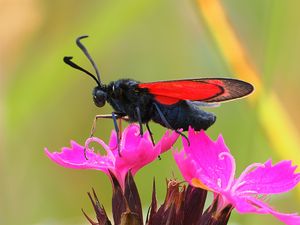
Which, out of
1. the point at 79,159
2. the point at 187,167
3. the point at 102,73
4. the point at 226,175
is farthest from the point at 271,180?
the point at 102,73

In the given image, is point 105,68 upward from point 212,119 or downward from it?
upward

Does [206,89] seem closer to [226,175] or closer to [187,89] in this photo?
[187,89]

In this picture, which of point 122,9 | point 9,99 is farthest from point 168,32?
point 9,99

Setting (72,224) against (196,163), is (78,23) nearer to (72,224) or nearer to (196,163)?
(72,224)

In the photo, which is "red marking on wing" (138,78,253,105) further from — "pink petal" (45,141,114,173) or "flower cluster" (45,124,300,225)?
"pink petal" (45,141,114,173)

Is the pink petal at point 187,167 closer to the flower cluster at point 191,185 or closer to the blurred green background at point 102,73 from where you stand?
the flower cluster at point 191,185

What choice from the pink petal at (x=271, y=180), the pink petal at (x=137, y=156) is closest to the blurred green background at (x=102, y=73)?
the pink petal at (x=271, y=180)
